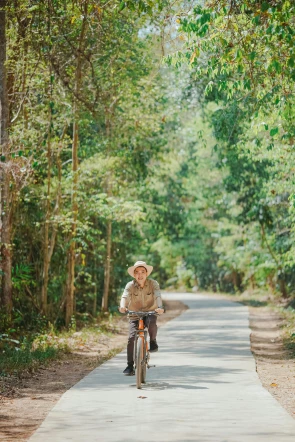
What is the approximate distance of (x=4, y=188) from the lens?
58.6ft

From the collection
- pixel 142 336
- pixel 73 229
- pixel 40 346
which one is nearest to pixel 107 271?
pixel 73 229

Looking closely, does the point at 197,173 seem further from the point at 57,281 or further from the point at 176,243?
the point at 57,281

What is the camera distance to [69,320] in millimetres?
22969

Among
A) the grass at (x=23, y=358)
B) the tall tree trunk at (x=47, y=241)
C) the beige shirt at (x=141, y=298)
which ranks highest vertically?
the tall tree trunk at (x=47, y=241)

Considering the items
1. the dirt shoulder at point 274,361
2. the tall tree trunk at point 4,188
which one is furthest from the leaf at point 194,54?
the tall tree trunk at point 4,188

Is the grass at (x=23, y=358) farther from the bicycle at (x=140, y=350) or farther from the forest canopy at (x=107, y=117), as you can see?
the bicycle at (x=140, y=350)

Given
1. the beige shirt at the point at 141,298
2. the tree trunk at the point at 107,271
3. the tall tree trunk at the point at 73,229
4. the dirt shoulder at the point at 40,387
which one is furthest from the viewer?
the tree trunk at the point at 107,271

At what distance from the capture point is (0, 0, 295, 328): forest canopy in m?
12.2

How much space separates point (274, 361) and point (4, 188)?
6966mm

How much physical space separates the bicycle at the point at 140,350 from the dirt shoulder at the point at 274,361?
187 centimetres

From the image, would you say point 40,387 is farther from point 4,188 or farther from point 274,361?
point 4,188

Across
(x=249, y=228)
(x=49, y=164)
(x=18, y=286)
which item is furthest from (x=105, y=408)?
(x=249, y=228)

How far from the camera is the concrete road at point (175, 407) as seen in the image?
7.84 metres

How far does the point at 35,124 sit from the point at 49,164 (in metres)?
1.10
